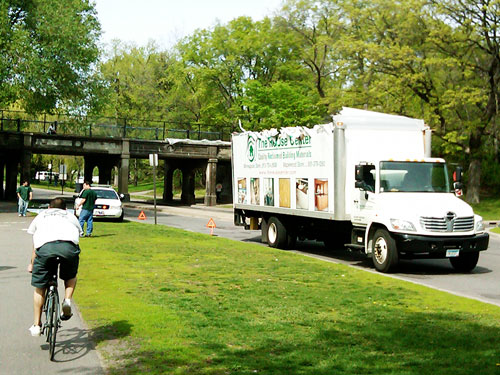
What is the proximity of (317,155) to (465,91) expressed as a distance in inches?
1099

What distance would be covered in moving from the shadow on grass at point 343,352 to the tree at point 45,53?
28112mm

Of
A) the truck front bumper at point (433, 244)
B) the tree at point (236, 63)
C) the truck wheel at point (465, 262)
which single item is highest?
the tree at point (236, 63)

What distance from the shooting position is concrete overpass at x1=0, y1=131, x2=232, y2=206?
46250mm

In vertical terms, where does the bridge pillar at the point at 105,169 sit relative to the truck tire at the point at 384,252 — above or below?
above

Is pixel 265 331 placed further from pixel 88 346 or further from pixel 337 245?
pixel 337 245

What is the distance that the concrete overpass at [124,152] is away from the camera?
46.2 m

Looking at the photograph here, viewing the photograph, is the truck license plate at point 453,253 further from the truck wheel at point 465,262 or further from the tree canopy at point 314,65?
the tree canopy at point 314,65

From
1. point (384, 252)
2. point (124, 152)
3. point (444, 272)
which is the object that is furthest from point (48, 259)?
point (124, 152)

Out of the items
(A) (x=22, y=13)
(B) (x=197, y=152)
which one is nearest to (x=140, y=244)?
(A) (x=22, y=13)

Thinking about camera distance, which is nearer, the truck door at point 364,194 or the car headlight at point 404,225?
the car headlight at point 404,225

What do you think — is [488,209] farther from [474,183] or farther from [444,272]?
[444,272]

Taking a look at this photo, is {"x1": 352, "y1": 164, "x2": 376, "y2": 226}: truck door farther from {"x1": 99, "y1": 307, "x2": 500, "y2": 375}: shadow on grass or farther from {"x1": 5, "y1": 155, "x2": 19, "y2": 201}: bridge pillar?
{"x1": 5, "y1": 155, "x2": 19, "y2": 201}: bridge pillar

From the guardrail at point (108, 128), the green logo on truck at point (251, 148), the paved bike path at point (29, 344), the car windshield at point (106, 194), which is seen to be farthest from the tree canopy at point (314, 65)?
the paved bike path at point (29, 344)

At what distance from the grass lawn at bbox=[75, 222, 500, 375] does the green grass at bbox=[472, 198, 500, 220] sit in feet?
90.1
